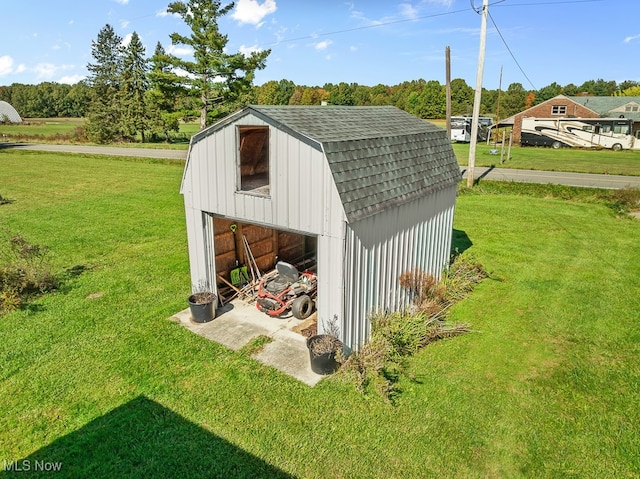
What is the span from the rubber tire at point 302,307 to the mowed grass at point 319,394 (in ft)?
4.73

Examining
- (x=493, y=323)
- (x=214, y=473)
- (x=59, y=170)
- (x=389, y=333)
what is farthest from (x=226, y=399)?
(x=59, y=170)

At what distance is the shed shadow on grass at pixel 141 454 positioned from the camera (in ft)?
15.6

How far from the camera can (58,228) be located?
49.2ft

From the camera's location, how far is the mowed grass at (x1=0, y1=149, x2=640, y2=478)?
4980 millimetres

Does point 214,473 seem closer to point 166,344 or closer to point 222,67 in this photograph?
point 166,344

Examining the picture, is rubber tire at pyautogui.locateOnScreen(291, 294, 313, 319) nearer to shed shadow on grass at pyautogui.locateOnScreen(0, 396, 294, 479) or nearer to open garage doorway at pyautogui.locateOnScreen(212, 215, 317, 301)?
open garage doorway at pyautogui.locateOnScreen(212, 215, 317, 301)

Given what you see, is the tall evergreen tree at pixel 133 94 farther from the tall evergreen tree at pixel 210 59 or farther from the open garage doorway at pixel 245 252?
the open garage doorway at pixel 245 252

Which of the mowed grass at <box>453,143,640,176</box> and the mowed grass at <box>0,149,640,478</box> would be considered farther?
the mowed grass at <box>453,143,640,176</box>

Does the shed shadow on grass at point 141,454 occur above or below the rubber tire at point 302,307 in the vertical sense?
below

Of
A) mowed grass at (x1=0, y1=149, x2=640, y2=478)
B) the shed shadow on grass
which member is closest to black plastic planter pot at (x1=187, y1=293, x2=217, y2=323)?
mowed grass at (x1=0, y1=149, x2=640, y2=478)

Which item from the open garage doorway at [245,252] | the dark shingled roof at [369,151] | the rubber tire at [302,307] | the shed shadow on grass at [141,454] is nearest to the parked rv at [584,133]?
the dark shingled roof at [369,151]

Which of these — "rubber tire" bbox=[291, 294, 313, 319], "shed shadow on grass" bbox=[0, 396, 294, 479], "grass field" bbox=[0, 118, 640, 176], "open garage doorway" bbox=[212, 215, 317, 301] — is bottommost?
"shed shadow on grass" bbox=[0, 396, 294, 479]

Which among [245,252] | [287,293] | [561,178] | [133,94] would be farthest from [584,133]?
[133,94]

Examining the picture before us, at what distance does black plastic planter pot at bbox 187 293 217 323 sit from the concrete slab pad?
0.37 feet
